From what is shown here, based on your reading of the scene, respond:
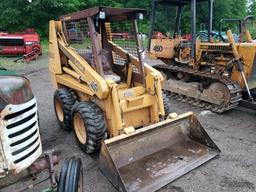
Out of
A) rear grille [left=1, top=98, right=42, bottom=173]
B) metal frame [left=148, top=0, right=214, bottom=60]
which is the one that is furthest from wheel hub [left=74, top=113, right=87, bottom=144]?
metal frame [left=148, top=0, right=214, bottom=60]

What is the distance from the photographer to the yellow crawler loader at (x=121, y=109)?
346 centimetres

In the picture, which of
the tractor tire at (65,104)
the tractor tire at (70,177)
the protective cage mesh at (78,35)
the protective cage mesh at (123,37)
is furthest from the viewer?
the tractor tire at (65,104)

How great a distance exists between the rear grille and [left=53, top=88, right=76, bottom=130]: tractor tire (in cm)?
230

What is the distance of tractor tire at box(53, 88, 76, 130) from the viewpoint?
4676 mm

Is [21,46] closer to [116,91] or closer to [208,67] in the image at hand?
[208,67]

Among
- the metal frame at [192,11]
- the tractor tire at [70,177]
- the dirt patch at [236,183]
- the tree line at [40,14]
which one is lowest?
the dirt patch at [236,183]

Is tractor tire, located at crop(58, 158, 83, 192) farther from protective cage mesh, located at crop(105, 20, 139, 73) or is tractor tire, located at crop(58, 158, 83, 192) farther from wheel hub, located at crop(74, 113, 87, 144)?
protective cage mesh, located at crop(105, 20, 139, 73)

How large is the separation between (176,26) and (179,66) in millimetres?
1189

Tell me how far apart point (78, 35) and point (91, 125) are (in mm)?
1536

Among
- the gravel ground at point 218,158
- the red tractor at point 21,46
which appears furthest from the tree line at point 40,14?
the gravel ground at point 218,158

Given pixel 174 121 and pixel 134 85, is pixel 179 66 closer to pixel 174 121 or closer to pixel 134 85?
pixel 134 85

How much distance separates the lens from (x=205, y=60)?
655 centimetres

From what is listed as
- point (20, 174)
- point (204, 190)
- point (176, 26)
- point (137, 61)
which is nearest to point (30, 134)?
point (20, 174)

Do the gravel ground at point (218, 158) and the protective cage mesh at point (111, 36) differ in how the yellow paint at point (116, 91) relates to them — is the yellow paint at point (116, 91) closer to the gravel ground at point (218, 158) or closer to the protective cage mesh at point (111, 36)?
the protective cage mesh at point (111, 36)
